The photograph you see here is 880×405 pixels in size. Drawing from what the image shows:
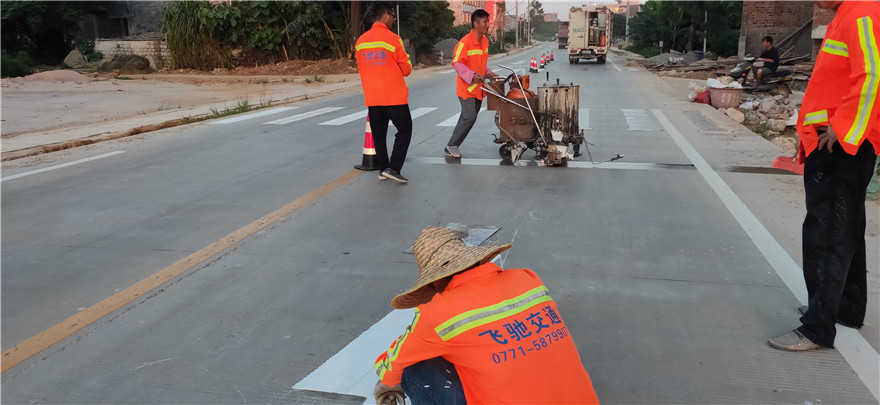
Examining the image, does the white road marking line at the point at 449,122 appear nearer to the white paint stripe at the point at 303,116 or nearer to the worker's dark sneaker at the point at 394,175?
the white paint stripe at the point at 303,116

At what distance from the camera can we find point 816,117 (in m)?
3.52

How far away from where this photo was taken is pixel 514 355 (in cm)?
228

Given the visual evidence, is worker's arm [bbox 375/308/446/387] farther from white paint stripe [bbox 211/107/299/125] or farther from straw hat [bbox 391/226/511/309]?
white paint stripe [bbox 211/107/299/125]

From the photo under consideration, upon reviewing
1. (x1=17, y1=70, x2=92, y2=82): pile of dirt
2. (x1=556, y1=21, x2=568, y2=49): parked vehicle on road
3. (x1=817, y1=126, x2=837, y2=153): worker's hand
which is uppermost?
(x1=556, y1=21, x2=568, y2=49): parked vehicle on road

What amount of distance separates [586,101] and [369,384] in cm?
1458

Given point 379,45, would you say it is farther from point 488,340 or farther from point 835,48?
point 488,340

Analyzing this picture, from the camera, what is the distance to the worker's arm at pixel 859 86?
126 inches

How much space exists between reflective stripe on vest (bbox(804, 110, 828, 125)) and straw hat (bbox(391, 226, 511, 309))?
6.54 feet

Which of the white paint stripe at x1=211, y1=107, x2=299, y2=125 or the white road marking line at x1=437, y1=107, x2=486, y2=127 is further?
the white paint stripe at x1=211, y1=107, x2=299, y2=125

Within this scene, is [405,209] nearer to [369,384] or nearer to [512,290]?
[369,384]

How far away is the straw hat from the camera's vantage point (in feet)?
8.04

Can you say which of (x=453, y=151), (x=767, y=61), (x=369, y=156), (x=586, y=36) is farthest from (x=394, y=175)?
(x=586, y=36)

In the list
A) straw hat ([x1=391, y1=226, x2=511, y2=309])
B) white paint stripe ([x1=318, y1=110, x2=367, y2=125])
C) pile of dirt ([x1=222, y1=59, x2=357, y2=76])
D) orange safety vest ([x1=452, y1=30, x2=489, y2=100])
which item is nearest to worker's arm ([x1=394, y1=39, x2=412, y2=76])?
orange safety vest ([x1=452, y1=30, x2=489, y2=100])

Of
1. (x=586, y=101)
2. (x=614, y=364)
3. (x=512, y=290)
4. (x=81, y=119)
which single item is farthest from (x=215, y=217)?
(x=586, y=101)
